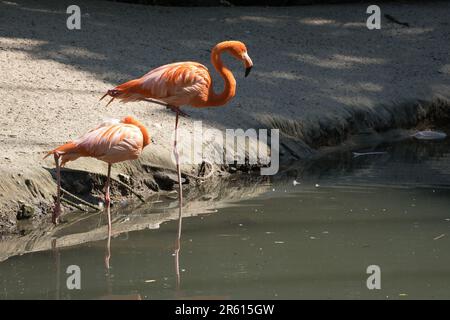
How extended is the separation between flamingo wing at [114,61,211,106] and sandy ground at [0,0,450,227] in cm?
58

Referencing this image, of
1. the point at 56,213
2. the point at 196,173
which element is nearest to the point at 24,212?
the point at 56,213

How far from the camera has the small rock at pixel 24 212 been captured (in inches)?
241

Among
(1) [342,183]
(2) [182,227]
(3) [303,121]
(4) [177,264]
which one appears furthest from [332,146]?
(4) [177,264]

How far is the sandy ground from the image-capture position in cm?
739

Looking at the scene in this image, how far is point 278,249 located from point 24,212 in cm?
165

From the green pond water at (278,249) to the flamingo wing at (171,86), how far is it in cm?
72

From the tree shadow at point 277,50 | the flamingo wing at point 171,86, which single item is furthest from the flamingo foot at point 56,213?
the tree shadow at point 277,50

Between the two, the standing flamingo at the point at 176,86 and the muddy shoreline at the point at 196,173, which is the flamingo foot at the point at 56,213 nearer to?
the muddy shoreline at the point at 196,173

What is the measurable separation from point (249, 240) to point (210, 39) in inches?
206

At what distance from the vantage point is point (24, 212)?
20.2 feet

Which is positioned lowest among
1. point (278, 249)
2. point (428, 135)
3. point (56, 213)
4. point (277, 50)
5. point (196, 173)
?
point (278, 249)

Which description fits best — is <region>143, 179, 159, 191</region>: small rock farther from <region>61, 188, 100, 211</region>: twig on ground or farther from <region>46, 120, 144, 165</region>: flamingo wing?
<region>46, 120, 144, 165</region>: flamingo wing

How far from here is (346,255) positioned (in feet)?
17.7

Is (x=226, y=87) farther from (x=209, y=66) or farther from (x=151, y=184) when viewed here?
(x=209, y=66)
